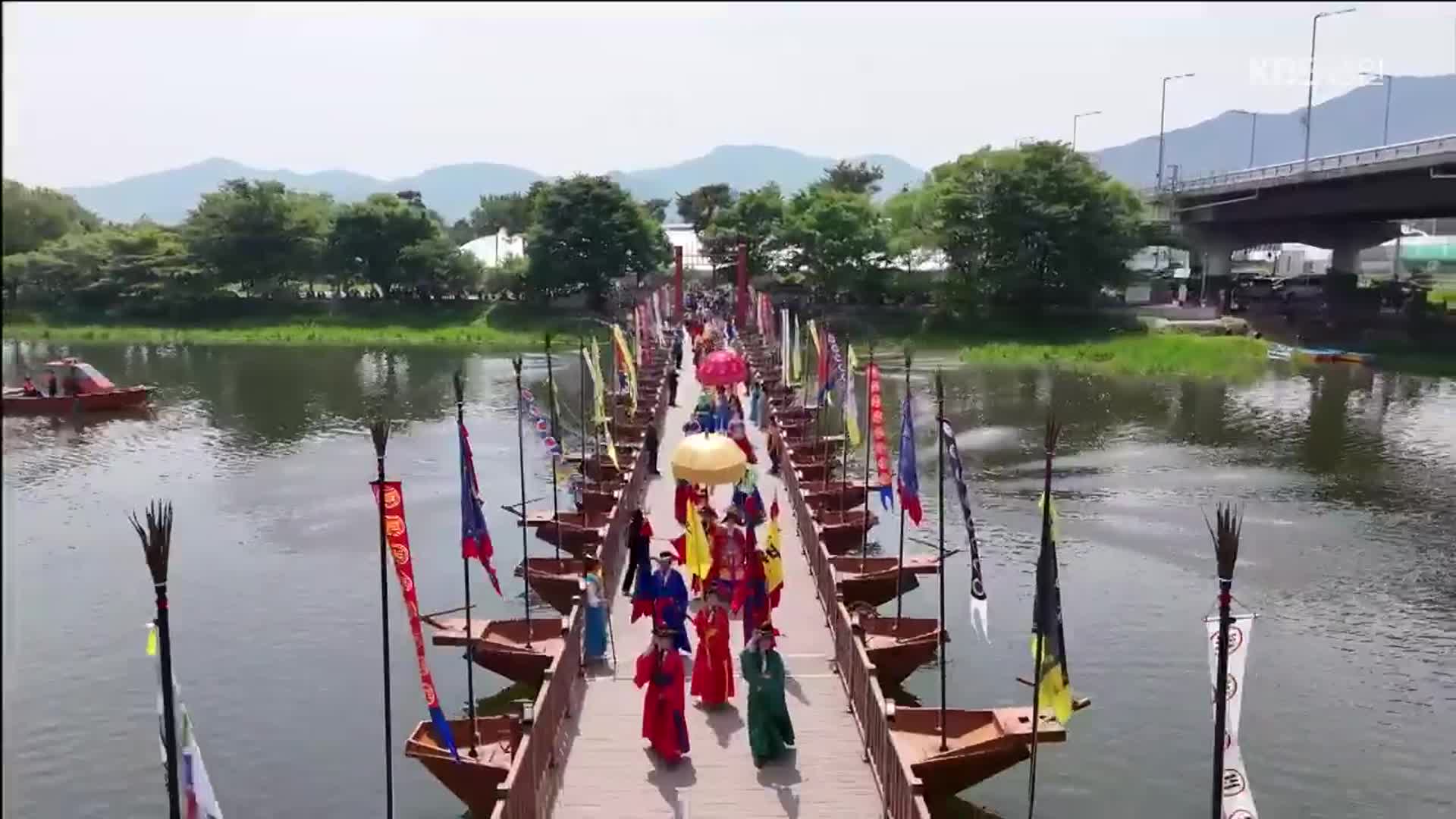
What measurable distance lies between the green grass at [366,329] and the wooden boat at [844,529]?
44.9 meters

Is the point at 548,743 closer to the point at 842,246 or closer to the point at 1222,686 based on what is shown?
the point at 1222,686

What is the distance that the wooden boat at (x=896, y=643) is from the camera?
51.8 feet

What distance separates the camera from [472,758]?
41.7 ft

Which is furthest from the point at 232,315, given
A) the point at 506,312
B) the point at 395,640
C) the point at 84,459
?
the point at 395,640

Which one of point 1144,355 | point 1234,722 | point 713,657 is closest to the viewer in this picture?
point 1234,722

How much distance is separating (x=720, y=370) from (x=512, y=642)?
13100 millimetres

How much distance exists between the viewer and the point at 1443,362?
2071 inches

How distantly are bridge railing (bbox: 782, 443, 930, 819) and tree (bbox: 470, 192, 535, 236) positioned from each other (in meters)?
71.8

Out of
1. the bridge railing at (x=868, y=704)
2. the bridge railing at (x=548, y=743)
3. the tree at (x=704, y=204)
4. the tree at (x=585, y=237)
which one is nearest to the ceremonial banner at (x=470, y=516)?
the bridge railing at (x=548, y=743)

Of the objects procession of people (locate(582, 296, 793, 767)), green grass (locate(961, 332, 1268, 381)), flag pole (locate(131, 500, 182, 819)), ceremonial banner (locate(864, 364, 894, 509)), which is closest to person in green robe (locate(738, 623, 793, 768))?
procession of people (locate(582, 296, 793, 767))

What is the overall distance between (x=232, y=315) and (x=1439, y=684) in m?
67.6

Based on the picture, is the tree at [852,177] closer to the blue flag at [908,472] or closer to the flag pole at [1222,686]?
the blue flag at [908,472]

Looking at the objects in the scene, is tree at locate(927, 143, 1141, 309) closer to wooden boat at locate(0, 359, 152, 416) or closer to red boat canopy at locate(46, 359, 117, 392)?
wooden boat at locate(0, 359, 152, 416)

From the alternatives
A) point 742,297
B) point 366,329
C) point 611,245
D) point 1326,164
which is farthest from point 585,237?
point 1326,164
